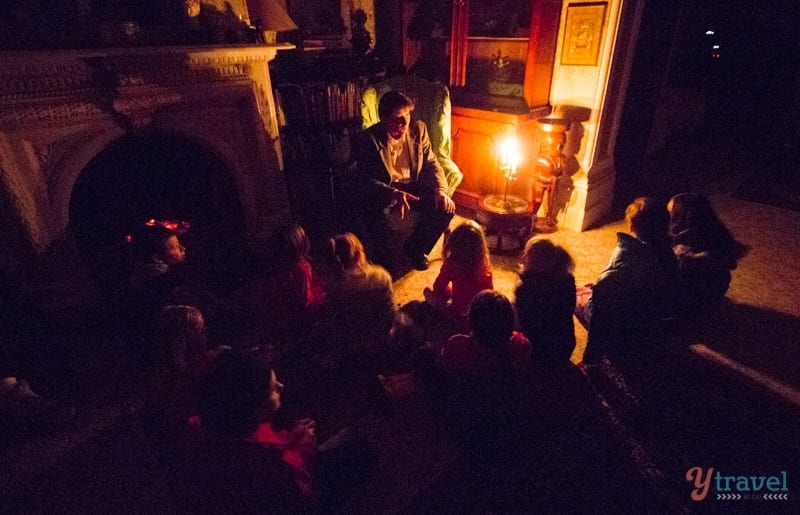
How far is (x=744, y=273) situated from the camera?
3293 mm

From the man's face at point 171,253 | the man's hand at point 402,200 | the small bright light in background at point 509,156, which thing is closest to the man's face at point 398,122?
the man's hand at point 402,200

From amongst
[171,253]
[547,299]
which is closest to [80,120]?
[171,253]

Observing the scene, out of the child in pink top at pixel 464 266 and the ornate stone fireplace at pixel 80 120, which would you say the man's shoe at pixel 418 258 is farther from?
the ornate stone fireplace at pixel 80 120

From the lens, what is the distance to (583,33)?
3467 mm

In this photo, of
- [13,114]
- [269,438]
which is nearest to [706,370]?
[269,438]

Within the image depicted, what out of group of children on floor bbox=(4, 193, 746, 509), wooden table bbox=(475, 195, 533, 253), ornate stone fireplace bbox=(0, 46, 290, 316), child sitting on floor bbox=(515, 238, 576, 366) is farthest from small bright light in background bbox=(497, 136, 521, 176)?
ornate stone fireplace bbox=(0, 46, 290, 316)

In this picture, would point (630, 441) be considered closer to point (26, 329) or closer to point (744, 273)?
point (744, 273)

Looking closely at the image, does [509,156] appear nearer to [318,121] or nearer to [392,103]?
[392,103]

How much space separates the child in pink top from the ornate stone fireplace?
75.9 inches

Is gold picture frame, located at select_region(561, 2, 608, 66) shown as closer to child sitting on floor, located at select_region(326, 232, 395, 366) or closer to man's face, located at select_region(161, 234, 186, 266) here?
child sitting on floor, located at select_region(326, 232, 395, 366)

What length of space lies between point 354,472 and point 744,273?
330 centimetres

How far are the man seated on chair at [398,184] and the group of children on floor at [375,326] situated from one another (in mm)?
708

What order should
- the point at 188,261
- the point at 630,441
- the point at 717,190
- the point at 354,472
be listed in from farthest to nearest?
the point at 717,190
the point at 188,261
the point at 630,441
the point at 354,472

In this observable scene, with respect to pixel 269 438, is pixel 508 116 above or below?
above
